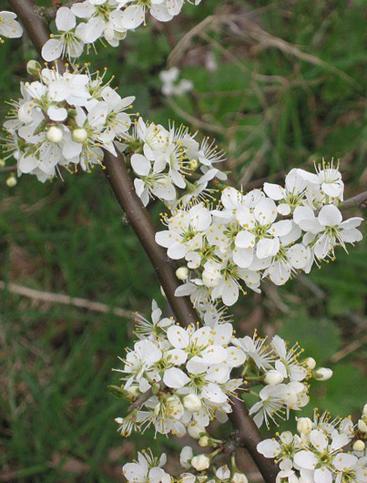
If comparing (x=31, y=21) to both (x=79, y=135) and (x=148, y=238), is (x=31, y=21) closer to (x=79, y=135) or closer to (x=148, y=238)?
(x=79, y=135)

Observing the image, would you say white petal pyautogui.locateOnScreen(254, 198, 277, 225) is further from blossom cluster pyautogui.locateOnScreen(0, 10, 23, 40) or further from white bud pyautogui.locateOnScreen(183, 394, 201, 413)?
blossom cluster pyautogui.locateOnScreen(0, 10, 23, 40)

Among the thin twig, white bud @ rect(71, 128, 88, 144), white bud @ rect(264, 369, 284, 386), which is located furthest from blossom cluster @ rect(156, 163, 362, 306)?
the thin twig

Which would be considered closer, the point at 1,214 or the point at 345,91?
the point at 1,214

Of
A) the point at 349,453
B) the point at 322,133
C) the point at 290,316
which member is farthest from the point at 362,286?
the point at 349,453

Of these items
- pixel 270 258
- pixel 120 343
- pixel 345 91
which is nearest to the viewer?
pixel 270 258

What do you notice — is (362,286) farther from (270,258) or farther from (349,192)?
(270,258)
